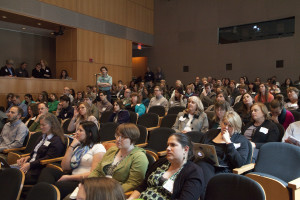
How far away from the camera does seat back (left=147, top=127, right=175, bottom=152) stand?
12.2 ft

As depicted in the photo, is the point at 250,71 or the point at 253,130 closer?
the point at 253,130

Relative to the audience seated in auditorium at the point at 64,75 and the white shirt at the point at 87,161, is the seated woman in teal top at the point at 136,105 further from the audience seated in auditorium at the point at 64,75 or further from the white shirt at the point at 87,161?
the audience seated in auditorium at the point at 64,75

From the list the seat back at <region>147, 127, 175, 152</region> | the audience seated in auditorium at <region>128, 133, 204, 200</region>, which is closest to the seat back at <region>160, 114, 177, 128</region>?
the seat back at <region>147, 127, 175, 152</region>

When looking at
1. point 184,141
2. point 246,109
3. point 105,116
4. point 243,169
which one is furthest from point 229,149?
point 105,116

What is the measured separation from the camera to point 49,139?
3.33 meters

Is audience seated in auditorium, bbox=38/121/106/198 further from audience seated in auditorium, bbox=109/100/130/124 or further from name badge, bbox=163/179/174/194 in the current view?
audience seated in auditorium, bbox=109/100/130/124

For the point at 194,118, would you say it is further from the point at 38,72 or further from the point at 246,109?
the point at 38,72

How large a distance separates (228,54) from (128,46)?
4.31m

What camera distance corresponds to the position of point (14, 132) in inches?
166

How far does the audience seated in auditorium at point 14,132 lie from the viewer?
4.14m

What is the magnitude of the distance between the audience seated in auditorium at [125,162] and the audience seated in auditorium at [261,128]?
159 cm

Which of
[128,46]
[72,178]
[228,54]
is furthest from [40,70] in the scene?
[72,178]

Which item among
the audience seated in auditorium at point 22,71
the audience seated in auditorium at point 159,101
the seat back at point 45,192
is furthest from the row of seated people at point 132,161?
the audience seated in auditorium at point 22,71

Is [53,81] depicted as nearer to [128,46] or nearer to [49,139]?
[128,46]
